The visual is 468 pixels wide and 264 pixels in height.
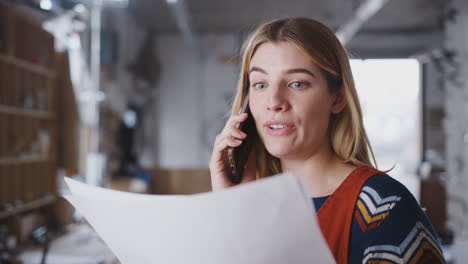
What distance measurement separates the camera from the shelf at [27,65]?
10.4ft

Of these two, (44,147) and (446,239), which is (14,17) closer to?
(44,147)

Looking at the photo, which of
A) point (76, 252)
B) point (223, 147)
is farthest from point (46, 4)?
point (223, 147)

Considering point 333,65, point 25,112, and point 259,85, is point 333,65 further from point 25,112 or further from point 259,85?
point 25,112

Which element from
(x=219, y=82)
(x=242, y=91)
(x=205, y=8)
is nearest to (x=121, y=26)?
(x=205, y=8)

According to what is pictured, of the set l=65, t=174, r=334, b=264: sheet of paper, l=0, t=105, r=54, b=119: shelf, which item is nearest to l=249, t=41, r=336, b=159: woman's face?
l=65, t=174, r=334, b=264: sheet of paper

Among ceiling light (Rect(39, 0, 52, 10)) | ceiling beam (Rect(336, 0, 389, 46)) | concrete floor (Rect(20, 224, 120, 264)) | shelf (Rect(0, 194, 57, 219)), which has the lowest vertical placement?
concrete floor (Rect(20, 224, 120, 264))

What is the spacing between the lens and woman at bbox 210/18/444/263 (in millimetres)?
727

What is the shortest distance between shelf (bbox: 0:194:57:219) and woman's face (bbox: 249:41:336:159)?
284 cm

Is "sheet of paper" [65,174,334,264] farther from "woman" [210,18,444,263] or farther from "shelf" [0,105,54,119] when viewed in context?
"shelf" [0,105,54,119]

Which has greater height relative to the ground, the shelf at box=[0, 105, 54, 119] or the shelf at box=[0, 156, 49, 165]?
the shelf at box=[0, 105, 54, 119]

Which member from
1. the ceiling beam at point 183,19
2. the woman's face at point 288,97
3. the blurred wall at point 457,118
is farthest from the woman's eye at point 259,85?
the blurred wall at point 457,118

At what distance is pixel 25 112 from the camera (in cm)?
352

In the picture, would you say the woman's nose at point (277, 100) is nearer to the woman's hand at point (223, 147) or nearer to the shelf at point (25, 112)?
the woman's hand at point (223, 147)

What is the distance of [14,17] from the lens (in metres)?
3.40
